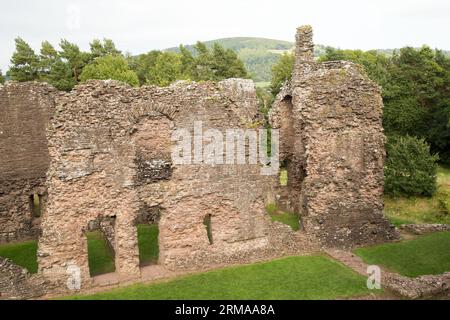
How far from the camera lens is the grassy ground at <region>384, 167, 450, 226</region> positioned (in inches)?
793

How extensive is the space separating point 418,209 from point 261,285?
43.4 feet

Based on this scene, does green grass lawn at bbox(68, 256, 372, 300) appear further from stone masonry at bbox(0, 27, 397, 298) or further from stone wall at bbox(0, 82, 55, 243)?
stone wall at bbox(0, 82, 55, 243)

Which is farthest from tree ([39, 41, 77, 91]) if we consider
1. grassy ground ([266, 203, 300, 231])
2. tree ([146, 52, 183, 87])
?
grassy ground ([266, 203, 300, 231])

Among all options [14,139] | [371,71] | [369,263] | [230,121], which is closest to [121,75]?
[14,139]

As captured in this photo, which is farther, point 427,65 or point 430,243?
point 427,65

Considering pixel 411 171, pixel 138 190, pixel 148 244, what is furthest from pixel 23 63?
pixel 411 171

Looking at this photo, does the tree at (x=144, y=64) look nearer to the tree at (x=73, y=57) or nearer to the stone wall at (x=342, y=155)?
the tree at (x=73, y=57)

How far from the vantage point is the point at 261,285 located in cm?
1166

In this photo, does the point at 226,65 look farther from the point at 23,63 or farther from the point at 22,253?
the point at 22,253

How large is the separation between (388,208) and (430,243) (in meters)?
6.98

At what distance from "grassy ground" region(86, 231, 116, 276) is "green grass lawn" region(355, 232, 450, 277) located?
803cm

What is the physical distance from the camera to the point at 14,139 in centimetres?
1720
